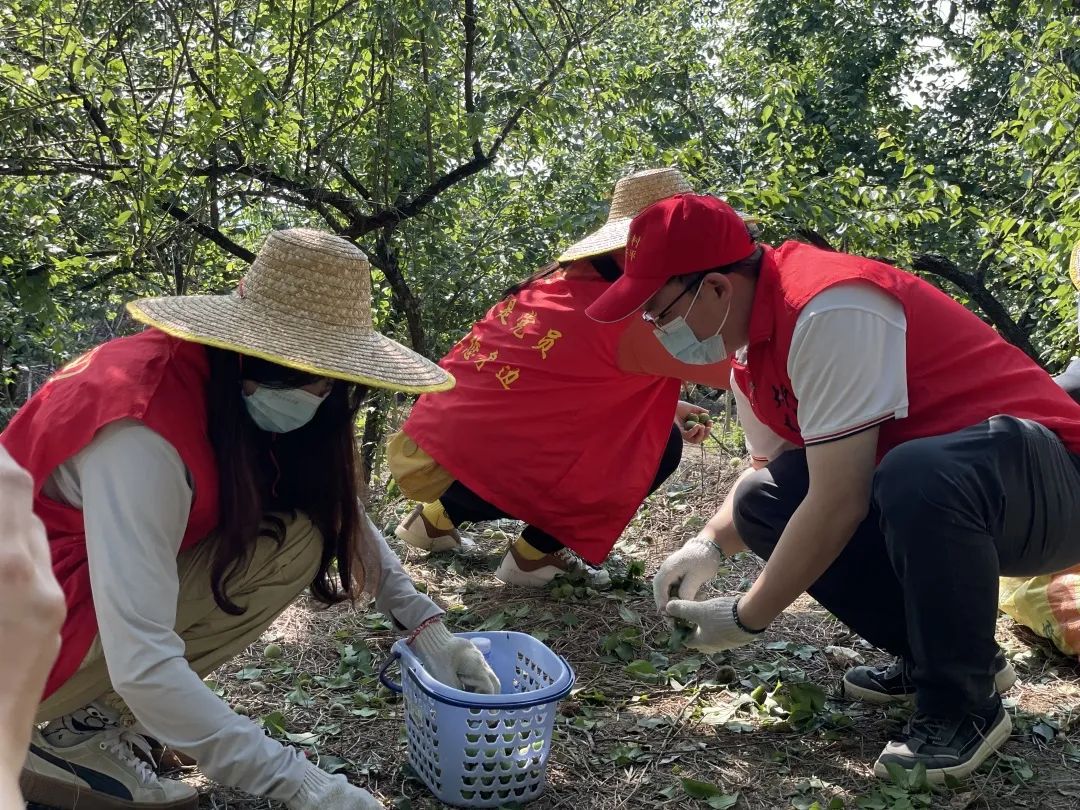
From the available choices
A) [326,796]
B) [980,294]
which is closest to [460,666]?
[326,796]

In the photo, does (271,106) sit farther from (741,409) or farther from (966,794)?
(966,794)

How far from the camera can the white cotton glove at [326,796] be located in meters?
1.67

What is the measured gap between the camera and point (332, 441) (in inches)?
81.3

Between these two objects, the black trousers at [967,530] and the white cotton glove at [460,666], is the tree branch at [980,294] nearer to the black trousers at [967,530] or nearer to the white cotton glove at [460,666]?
the black trousers at [967,530]

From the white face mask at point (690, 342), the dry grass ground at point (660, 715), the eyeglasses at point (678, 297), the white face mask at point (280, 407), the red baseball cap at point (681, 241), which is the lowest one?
the dry grass ground at point (660, 715)

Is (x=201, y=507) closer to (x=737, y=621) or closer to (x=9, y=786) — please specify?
(x=737, y=621)

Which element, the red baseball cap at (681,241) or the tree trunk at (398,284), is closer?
the red baseball cap at (681,241)

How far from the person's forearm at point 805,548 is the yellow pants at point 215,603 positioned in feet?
3.08

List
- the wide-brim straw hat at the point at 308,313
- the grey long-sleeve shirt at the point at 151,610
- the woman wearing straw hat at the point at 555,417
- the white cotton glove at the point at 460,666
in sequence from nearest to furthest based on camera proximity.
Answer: the grey long-sleeve shirt at the point at 151,610
the wide-brim straw hat at the point at 308,313
the white cotton glove at the point at 460,666
the woman wearing straw hat at the point at 555,417

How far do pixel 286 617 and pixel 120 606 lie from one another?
1.42 meters

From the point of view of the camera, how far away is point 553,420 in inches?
118

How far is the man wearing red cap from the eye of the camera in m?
1.92

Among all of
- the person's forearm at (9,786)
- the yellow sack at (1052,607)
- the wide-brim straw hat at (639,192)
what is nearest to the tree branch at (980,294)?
the wide-brim straw hat at (639,192)

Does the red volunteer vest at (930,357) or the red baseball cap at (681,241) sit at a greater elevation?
the red baseball cap at (681,241)
